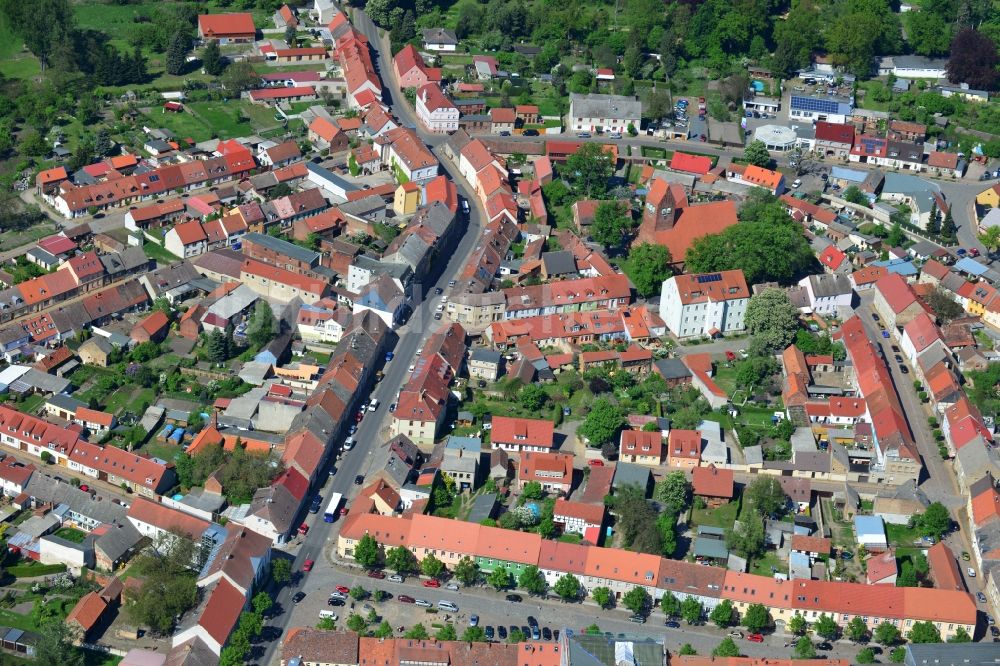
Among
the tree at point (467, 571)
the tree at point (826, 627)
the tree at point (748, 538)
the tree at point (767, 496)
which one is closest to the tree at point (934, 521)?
the tree at point (767, 496)

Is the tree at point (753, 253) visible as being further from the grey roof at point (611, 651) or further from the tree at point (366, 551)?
the grey roof at point (611, 651)

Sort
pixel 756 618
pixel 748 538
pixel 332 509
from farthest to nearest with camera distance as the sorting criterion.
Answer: pixel 332 509 → pixel 748 538 → pixel 756 618

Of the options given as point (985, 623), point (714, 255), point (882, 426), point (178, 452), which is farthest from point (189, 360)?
point (985, 623)

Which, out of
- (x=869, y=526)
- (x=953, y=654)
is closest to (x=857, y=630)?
(x=953, y=654)

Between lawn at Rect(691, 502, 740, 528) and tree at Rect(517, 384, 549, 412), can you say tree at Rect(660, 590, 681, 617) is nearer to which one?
lawn at Rect(691, 502, 740, 528)

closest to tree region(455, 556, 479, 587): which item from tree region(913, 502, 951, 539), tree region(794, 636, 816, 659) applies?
tree region(794, 636, 816, 659)

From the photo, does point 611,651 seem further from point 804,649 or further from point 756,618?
point 804,649

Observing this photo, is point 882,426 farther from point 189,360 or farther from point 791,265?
point 189,360
